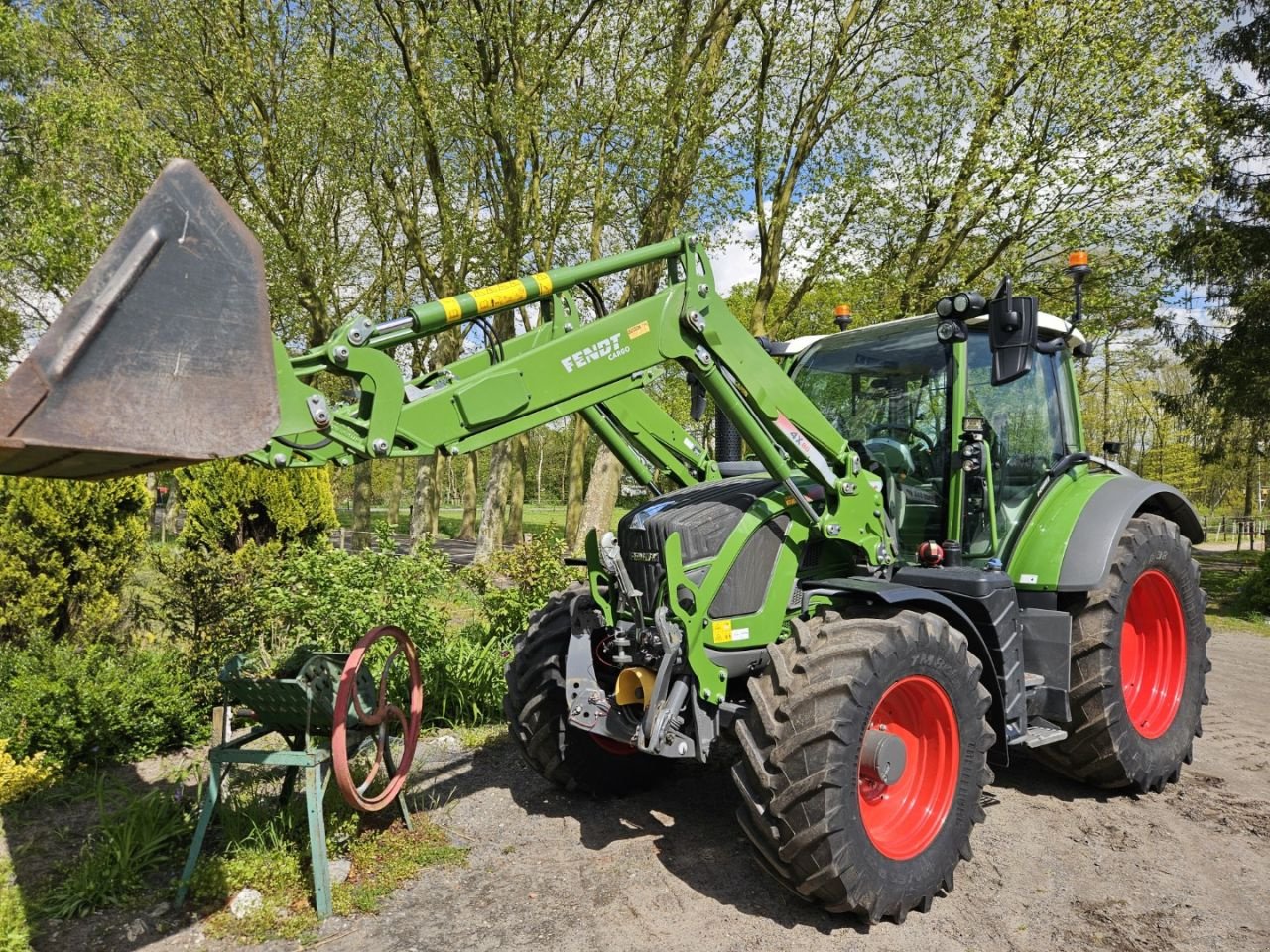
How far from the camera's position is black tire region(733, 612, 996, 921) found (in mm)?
3336

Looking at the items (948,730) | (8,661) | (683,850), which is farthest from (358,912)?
(8,661)

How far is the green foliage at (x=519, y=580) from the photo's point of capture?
708 centimetres

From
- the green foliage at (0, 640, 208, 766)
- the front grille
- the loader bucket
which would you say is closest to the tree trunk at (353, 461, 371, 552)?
the green foliage at (0, 640, 208, 766)

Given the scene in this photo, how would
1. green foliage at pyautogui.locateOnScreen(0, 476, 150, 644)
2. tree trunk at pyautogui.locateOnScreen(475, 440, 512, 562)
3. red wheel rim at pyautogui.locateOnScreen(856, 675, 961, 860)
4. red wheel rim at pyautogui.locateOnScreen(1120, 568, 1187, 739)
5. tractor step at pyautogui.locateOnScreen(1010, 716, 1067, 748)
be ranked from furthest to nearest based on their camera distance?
tree trunk at pyautogui.locateOnScreen(475, 440, 512, 562)
green foliage at pyautogui.locateOnScreen(0, 476, 150, 644)
red wheel rim at pyautogui.locateOnScreen(1120, 568, 1187, 739)
tractor step at pyautogui.locateOnScreen(1010, 716, 1067, 748)
red wheel rim at pyautogui.locateOnScreen(856, 675, 961, 860)

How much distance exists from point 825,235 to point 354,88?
8.18m

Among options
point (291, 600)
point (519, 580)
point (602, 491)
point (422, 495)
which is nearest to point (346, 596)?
point (291, 600)

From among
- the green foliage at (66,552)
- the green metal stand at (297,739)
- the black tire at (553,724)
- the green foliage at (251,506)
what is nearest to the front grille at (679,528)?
the black tire at (553,724)

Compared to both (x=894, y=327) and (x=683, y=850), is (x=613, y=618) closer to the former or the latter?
(x=683, y=850)

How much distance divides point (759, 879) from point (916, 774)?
88 centimetres

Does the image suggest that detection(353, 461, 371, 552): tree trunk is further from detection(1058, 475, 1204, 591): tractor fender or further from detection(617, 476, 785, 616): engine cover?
detection(1058, 475, 1204, 591): tractor fender

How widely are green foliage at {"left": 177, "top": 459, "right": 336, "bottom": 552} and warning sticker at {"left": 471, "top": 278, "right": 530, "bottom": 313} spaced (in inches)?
179

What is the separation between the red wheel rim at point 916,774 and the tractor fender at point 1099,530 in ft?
4.11

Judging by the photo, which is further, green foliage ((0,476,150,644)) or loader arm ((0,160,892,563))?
green foliage ((0,476,150,644))

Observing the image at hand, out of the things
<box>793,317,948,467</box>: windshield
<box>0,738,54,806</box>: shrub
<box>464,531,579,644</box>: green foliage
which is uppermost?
<box>793,317,948,467</box>: windshield
